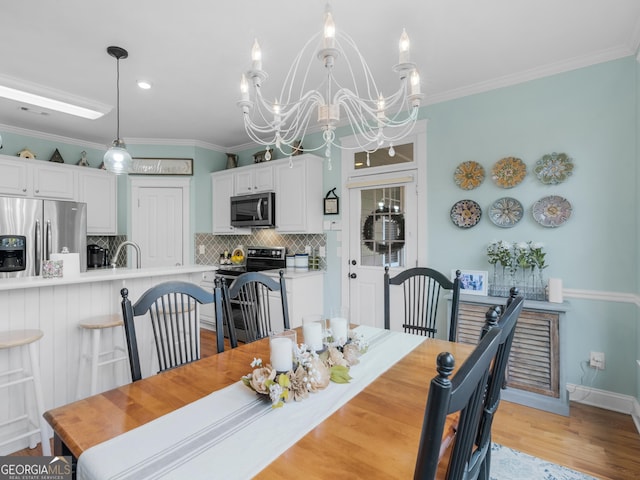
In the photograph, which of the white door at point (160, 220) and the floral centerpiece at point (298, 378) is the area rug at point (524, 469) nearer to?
the floral centerpiece at point (298, 378)

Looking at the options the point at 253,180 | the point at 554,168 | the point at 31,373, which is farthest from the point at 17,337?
the point at 554,168

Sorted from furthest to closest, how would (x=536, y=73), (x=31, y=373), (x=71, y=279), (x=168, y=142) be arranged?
(x=168, y=142) < (x=536, y=73) < (x=71, y=279) < (x=31, y=373)

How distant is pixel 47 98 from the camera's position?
9.09ft

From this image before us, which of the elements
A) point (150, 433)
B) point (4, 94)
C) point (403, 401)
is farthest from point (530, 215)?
point (4, 94)

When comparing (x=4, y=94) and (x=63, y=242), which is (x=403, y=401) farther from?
(x=63, y=242)

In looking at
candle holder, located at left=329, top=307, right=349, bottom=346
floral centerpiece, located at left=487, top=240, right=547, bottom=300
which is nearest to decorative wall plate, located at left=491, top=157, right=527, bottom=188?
floral centerpiece, located at left=487, top=240, right=547, bottom=300

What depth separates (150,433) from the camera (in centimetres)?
94

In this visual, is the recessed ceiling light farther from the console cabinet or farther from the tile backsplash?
the console cabinet

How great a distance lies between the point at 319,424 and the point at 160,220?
439cm

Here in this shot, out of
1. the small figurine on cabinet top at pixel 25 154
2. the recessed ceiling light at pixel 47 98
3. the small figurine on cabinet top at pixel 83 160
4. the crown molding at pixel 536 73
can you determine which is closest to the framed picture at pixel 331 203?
the crown molding at pixel 536 73

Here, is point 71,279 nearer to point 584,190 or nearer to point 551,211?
point 551,211

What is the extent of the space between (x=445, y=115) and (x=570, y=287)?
70.9 inches

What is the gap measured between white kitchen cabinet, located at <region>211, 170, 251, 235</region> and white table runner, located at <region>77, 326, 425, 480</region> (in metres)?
→ 3.68

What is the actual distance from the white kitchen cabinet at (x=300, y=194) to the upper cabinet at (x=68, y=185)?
250 cm
